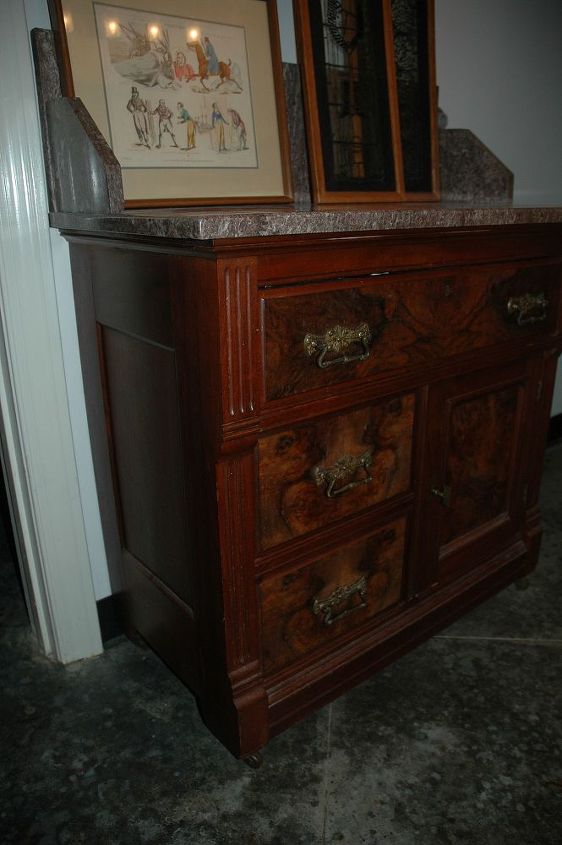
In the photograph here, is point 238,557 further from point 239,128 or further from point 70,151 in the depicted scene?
point 239,128

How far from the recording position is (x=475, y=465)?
1.47m

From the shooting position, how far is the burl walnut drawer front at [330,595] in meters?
1.15

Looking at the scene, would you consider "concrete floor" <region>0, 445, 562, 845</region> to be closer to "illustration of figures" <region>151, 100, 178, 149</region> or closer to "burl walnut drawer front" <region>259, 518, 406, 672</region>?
"burl walnut drawer front" <region>259, 518, 406, 672</region>

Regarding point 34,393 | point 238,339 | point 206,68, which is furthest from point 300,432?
point 206,68

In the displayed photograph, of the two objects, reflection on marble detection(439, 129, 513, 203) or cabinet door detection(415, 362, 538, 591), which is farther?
reflection on marble detection(439, 129, 513, 203)

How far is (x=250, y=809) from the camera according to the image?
1.12 meters

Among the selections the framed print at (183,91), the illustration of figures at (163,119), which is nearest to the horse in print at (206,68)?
the framed print at (183,91)

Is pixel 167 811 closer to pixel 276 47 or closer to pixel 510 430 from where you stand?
pixel 510 430

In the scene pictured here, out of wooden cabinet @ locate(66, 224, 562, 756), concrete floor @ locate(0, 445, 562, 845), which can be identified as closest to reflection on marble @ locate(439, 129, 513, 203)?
wooden cabinet @ locate(66, 224, 562, 756)

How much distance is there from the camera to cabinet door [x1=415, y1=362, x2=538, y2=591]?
53.1 inches

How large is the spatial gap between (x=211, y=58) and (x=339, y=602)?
1155mm

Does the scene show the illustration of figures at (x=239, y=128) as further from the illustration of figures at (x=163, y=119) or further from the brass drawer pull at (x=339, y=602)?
the brass drawer pull at (x=339, y=602)

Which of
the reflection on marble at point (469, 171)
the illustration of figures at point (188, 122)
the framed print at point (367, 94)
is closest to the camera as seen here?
the illustration of figures at point (188, 122)

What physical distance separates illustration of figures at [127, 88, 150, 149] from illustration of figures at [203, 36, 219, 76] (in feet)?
0.62
